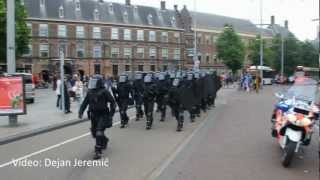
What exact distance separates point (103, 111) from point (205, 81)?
1261 cm

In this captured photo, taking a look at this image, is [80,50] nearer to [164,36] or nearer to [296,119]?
[164,36]

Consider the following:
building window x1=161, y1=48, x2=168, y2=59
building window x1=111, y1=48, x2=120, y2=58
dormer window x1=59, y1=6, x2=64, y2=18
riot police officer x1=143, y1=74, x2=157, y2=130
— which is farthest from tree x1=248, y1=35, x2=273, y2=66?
riot police officer x1=143, y1=74, x2=157, y2=130

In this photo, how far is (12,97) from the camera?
17.1 m

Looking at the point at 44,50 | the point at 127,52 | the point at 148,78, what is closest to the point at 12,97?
the point at 148,78

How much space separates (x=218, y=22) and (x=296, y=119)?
360 ft

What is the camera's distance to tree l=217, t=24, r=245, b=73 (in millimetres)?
90688

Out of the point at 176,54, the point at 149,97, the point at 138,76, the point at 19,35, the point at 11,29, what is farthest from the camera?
the point at 176,54

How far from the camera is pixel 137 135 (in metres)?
14.8

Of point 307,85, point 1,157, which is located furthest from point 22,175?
point 307,85

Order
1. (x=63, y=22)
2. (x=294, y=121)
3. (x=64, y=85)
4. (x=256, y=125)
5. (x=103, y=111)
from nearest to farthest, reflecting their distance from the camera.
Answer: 1. (x=294, y=121)
2. (x=103, y=111)
3. (x=256, y=125)
4. (x=64, y=85)
5. (x=63, y=22)

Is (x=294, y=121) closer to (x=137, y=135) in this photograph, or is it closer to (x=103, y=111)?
(x=103, y=111)

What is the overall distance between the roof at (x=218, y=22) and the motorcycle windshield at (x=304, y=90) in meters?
92.9

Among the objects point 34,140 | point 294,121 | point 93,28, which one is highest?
point 93,28

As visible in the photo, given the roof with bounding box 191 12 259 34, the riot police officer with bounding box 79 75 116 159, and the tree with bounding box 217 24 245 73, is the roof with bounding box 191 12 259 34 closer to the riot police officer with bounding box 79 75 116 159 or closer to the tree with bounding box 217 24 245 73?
the tree with bounding box 217 24 245 73
